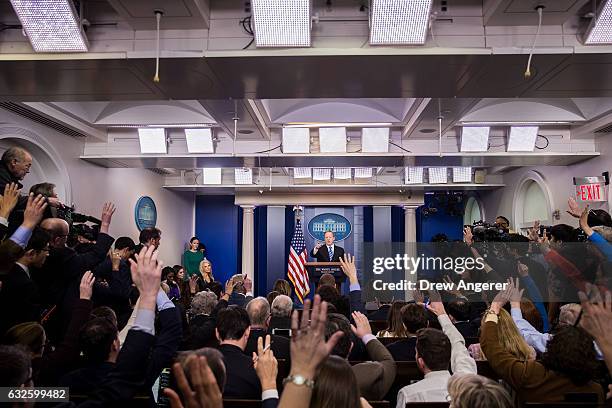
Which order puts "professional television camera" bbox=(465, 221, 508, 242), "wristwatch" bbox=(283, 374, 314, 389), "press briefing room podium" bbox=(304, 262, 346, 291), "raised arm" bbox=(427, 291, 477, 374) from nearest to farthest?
"wristwatch" bbox=(283, 374, 314, 389) < "raised arm" bbox=(427, 291, 477, 374) < "professional television camera" bbox=(465, 221, 508, 242) < "press briefing room podium" bbox=(304, 262, 346, 291)

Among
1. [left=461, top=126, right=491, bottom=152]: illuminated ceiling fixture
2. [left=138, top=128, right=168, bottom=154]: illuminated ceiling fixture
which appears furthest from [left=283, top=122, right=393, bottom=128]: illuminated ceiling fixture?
[left=138, top=128, right=168, bottom=154]: illuminated ceiling fixture

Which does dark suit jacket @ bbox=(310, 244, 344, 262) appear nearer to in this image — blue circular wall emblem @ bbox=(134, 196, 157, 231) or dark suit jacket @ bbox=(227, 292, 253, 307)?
blue circular wall emblem @ bbox=(134, 196, 157, 231)

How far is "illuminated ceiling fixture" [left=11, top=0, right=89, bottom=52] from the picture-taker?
9.96 feet

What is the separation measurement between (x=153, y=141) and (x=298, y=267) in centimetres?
514

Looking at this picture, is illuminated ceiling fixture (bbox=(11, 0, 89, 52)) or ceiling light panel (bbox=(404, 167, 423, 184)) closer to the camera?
illuminated ceiling fixture (bbox=(11, 0, 89, 52))

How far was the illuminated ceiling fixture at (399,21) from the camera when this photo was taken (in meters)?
2.95

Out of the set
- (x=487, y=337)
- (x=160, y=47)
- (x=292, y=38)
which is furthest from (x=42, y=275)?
(x=487, y=337)

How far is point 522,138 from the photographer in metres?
6.26

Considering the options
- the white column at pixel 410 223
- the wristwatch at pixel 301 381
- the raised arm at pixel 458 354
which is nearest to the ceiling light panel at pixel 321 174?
the white column at pixel 410 223

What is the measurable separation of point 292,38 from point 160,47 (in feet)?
3.02

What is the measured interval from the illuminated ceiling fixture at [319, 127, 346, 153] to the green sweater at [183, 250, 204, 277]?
4960 millimetres

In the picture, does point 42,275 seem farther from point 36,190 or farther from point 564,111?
point 564,111

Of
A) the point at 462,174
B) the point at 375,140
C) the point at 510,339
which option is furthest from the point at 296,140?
the point at 510,339

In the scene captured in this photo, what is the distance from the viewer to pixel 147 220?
9.06 metres
